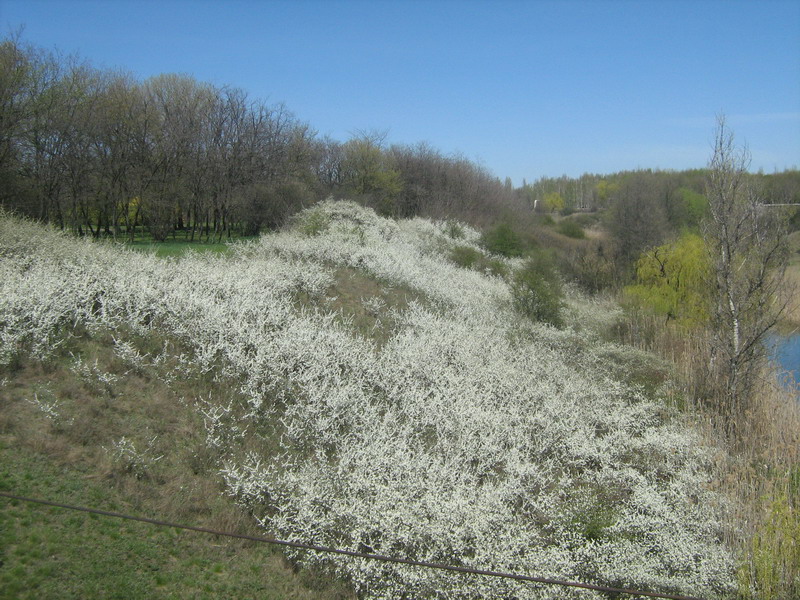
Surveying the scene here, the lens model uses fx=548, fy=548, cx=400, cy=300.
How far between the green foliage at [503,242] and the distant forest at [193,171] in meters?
5.23

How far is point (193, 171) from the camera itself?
24719 millimetres

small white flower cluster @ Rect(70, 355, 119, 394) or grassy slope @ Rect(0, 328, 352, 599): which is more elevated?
small white flower cluster @ Rect(70, 355, 119, 394)

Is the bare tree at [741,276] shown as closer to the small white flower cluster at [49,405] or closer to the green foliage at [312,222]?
the small white flower cluster at [49,405]

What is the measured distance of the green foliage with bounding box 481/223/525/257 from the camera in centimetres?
2811

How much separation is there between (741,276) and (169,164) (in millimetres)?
21386

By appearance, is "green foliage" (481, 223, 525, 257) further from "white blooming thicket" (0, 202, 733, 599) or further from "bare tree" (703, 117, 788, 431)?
"bare tree" (703, 117, 788, 431)

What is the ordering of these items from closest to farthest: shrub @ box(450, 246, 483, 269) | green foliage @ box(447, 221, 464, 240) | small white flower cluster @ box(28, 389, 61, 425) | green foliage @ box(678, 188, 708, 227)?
small white flower cluster @ box(28, 389, 61, 425) → shrub @ box(450, 246, 483, 269) → green foliage @ box(447, 221, 464, 240) → green foliage @ box(678, 188, 708, 227)

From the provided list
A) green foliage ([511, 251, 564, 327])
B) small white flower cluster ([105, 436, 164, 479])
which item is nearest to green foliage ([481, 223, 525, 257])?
green foliage ([511, 251, 564, 327])

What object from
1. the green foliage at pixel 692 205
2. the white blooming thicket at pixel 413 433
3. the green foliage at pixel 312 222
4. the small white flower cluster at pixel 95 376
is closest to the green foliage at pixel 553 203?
the green foliage at pixel 692 205

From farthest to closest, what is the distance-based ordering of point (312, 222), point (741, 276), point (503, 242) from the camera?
point (503, 242) → point (312, 222) → point (741, 276)

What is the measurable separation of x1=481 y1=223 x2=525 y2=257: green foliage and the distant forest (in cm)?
523

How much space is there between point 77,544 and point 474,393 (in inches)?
262

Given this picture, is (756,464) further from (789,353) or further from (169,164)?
(169,164)

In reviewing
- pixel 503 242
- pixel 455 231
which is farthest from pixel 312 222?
pixel 503 242
